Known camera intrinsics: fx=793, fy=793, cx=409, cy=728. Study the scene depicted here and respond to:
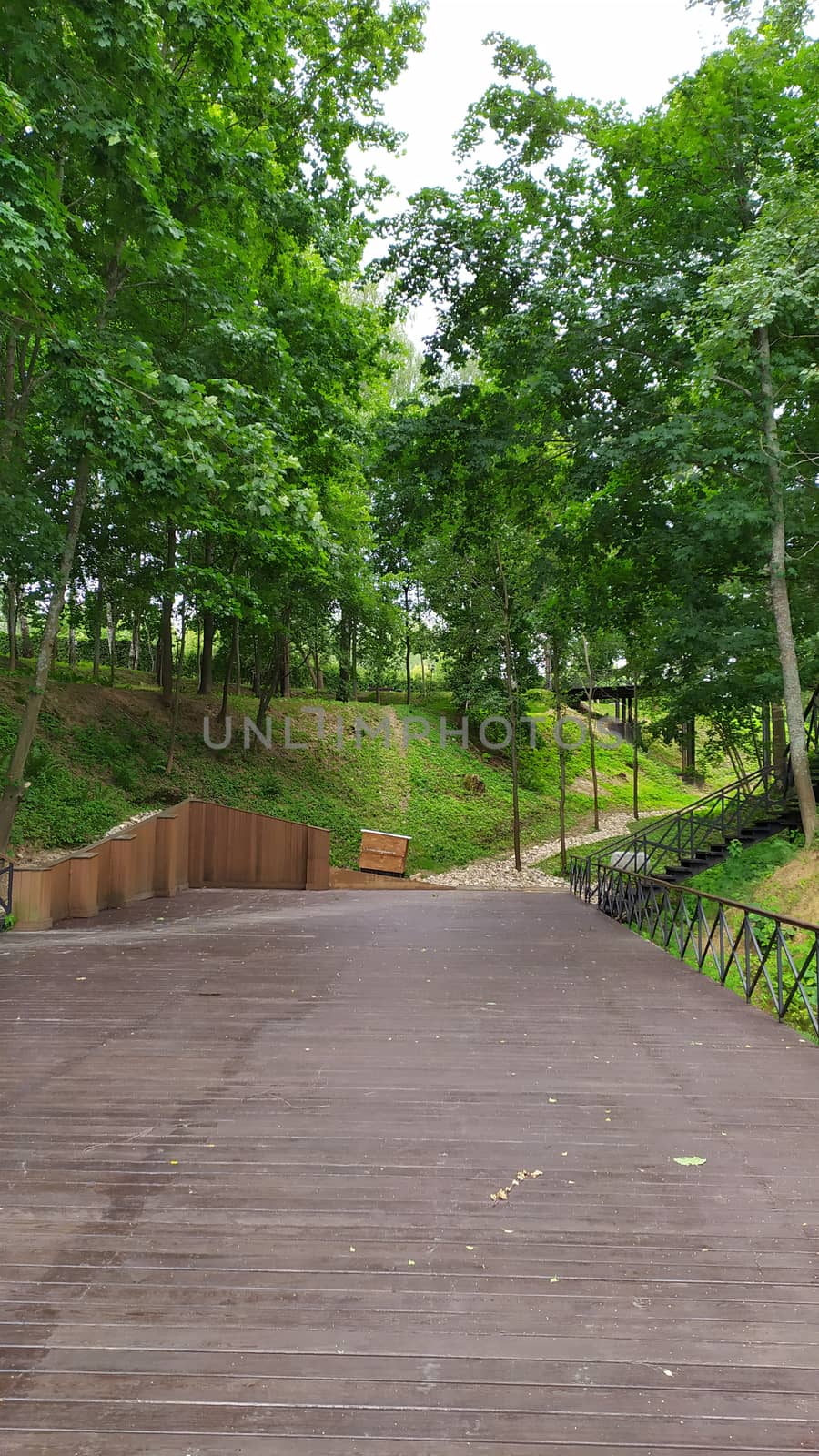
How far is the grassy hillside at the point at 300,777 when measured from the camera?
15359 mm

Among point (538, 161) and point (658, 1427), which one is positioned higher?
point (538, 161)

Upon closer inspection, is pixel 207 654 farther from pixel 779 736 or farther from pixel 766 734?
pixel 766 734

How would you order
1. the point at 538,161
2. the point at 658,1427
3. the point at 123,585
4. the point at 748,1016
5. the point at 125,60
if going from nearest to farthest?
the point at 658,1427, the point at 748,1016, the point at 125,60, the point at 538,161, the point at 123,585

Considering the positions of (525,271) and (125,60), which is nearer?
(125,60)

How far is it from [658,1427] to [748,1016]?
4527mm

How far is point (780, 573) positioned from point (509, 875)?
12.3m

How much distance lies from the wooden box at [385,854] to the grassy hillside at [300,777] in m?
2.55

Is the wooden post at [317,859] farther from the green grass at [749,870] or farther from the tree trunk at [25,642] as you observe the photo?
the tree trunk at [25,642]

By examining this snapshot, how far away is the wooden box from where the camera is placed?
58.9 ft

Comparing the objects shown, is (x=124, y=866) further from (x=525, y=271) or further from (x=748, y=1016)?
(x=525, y=271)

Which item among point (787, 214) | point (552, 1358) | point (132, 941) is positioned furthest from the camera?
point (787, 214)

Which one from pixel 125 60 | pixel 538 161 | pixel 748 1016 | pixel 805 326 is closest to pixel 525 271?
pixel 538 161

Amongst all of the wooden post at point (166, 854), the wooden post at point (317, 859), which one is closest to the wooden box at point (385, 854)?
the wooden post at point (317, 859)

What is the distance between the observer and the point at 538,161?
1228 centimetres
